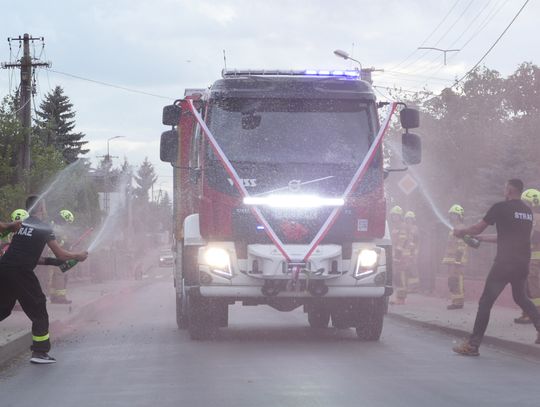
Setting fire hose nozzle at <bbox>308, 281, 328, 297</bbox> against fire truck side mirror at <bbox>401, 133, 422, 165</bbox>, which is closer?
fire hose nozzle at <bbox>308, 281, 328, 297</bbox>

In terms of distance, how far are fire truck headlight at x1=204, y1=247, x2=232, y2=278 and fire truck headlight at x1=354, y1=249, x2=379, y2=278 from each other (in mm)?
1553

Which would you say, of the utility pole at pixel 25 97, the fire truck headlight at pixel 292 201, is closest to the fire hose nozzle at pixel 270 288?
the fire truck headlight at pixel 292 201

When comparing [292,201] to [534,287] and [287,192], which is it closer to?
[287,192]

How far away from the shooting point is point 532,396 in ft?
28.3

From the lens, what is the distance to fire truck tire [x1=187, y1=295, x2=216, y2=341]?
13.3m

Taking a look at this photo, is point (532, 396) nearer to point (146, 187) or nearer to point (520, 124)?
point (520, 124)

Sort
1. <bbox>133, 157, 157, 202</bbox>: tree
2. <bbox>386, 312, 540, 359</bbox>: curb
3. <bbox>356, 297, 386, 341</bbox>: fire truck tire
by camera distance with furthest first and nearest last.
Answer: <bbox>133, 157, 157, 202</bbox>: tree, <bbox>356, 297, 386, 341</bbox>: fire truck tire, <bbox>386, 312, 540, 359</bbox>: curb

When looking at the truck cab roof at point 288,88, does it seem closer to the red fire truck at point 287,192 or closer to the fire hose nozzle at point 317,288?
the red fire truck at point 287,192

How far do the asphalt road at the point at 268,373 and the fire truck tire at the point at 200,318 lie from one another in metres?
0.18

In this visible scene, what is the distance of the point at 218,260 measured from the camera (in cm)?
1258

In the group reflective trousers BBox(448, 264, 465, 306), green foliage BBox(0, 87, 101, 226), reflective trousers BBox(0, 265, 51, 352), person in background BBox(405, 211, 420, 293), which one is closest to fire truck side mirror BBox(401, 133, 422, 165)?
reflective trousers BBox(0, 265, 51, 352)

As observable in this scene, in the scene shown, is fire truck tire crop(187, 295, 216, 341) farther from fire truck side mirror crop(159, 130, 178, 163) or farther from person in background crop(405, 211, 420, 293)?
person in background crop(405, 211, 420, 293)

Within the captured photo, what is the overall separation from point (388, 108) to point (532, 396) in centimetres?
527

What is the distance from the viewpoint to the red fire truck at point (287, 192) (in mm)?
12422
